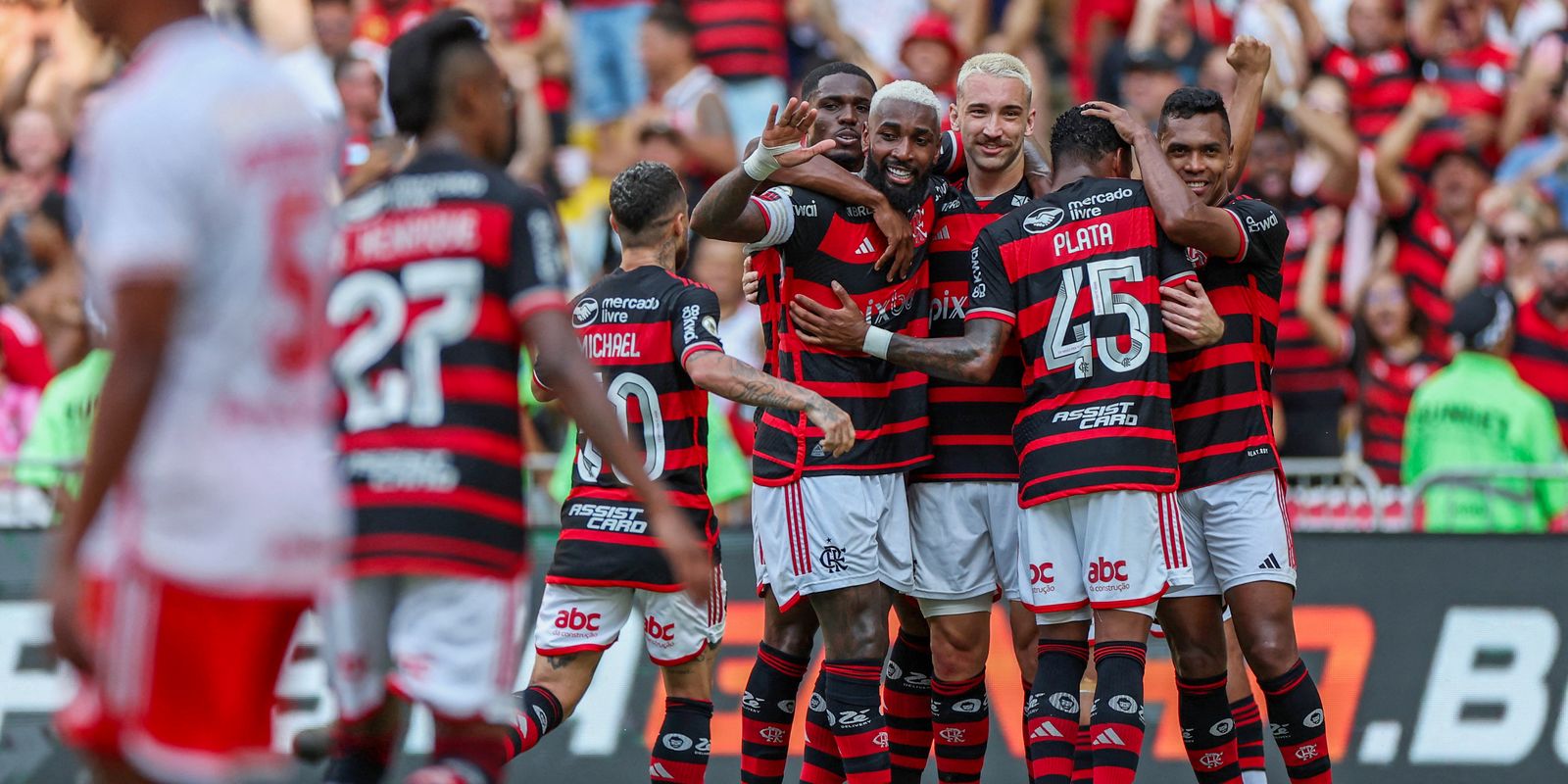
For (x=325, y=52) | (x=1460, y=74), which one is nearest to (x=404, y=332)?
(x=325, y=52)

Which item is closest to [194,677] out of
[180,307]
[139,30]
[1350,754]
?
[180,307]

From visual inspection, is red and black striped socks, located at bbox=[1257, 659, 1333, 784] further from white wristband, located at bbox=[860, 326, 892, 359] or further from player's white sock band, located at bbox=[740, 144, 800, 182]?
player's white sock band, located at bbox=[740, 144, 800, 182]

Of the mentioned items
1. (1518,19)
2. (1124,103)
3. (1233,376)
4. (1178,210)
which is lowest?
(1233,376)

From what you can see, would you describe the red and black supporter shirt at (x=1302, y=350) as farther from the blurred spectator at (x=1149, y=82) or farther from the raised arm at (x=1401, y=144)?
the blurred spectator at (x=1149, y=82)

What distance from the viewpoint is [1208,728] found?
285 inches

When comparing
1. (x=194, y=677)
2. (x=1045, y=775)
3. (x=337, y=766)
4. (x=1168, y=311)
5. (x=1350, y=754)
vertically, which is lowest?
(x=1350, y=754)

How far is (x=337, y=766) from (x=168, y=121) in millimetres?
2079

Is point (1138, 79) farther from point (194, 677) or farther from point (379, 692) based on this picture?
point (194, 677)

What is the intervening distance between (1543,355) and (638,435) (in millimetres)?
7234

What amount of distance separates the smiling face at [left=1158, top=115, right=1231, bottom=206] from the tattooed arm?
71.6 inches

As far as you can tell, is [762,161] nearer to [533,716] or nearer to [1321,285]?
[533,716]

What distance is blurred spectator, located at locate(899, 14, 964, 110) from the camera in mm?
12867

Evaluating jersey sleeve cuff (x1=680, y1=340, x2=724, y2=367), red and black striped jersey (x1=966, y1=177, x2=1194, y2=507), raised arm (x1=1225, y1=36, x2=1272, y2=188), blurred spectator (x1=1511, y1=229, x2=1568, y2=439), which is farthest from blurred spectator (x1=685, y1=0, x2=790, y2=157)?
jersey sleeve cuff (x1=680, y1=340, x2=724, y2=367)

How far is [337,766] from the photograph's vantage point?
5066 mm
